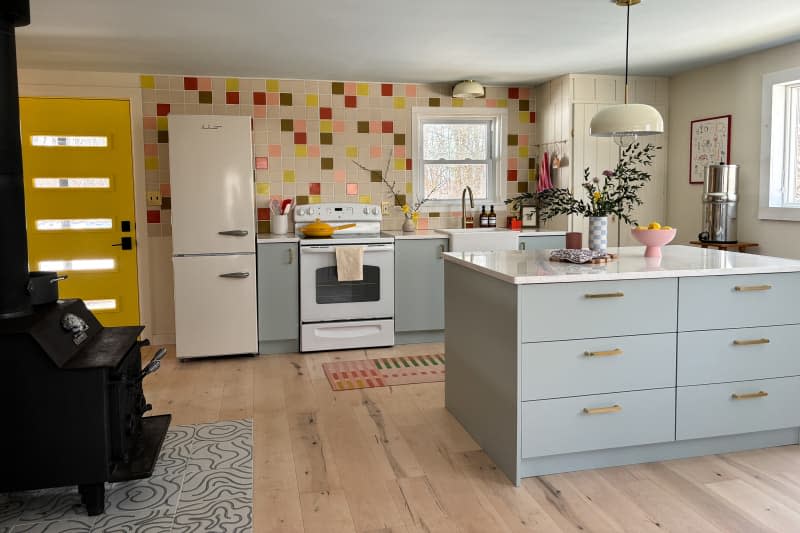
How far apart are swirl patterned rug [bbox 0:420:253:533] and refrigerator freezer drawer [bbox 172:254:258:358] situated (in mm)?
1720

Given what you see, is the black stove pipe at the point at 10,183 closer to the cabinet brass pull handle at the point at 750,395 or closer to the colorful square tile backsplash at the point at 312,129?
the colorful square tile backsplash at the point at 312,129

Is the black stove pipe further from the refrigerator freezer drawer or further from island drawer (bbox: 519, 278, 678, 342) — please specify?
the refrigerator freezer drawer

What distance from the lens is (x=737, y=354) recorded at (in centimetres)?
288

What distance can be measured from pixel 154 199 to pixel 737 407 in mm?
4258

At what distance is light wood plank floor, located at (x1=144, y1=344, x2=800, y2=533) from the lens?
236 centimetres

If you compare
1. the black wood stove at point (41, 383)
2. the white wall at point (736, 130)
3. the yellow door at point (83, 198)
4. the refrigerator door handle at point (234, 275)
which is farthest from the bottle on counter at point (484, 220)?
the black wood stove at point (41, 383)

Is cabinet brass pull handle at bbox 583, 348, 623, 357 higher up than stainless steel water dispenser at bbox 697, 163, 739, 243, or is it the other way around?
stainless steel water dispenser at bbox 697, 163, 739, 243

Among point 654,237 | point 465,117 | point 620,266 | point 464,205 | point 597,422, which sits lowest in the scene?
point 597,422

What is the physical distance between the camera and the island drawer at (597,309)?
8.56ft

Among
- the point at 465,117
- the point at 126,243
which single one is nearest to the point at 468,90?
the point at 465,117

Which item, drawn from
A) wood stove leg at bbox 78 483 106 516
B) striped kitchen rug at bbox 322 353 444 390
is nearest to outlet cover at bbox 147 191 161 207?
striped kitchen rug at bbox 322 353 444 390

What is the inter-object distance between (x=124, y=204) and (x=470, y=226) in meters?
2.83

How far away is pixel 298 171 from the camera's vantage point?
17.7ft

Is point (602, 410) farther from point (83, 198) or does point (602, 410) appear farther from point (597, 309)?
point (83, 198)
